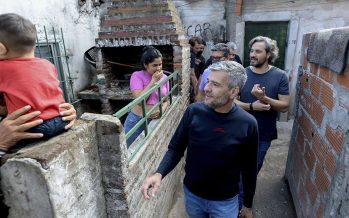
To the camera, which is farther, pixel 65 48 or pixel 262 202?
pixel 65 48

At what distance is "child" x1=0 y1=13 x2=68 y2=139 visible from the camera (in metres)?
1.28

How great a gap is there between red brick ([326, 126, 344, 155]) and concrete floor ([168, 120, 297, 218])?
1.68 metres

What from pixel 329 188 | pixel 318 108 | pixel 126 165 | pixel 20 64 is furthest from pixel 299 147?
pixel 20 64

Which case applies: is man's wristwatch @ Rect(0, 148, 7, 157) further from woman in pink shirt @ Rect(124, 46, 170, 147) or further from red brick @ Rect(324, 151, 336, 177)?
red brick @ Rect(324, 151, 336, 177)

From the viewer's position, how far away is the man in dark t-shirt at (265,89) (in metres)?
2.81

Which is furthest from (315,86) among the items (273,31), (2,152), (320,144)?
(273,31)

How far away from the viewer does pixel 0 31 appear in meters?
1.27

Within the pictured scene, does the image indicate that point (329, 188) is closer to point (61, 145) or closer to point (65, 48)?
point (61, 145)

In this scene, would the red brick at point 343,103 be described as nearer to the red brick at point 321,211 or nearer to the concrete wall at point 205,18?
the red brick at point 321,211

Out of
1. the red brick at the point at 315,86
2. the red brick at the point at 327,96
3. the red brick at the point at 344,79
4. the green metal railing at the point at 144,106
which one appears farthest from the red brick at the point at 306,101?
the green metal railing at the point at 144,106

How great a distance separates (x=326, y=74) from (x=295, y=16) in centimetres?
437

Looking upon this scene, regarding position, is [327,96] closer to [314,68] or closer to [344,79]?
[344,79]

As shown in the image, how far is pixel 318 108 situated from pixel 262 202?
1.75 metres

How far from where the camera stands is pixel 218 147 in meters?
1.89
